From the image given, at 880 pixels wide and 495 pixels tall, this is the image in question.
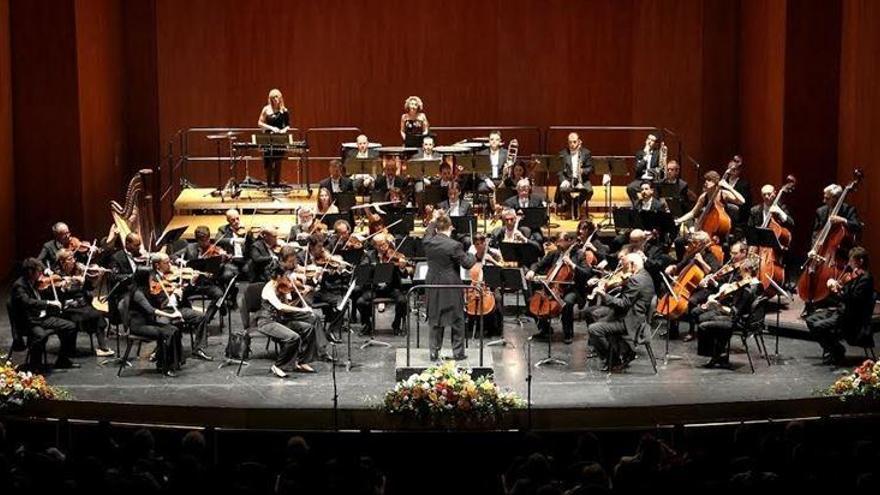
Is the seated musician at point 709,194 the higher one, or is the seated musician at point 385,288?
the seated musician at point 709,194

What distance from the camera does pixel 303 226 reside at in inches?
674

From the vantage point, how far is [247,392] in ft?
47.8

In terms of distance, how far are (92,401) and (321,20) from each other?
10588mm

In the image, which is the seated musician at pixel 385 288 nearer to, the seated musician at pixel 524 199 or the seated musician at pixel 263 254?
the seated musician at pixel 263 254

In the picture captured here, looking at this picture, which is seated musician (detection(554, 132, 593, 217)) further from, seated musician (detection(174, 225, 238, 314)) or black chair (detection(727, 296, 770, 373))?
seated musician (detection(174, 225, 238, 314))

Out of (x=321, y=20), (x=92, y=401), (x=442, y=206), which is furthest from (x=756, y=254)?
(x=321, y=20)

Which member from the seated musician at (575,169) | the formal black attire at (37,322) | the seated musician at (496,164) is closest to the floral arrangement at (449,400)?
the formal black attire at (37,322)

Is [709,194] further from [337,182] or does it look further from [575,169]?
[337,182]

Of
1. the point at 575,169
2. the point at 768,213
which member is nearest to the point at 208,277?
the point at 575,169

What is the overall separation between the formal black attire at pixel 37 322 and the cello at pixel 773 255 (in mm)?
6866

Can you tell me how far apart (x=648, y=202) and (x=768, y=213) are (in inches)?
53.2

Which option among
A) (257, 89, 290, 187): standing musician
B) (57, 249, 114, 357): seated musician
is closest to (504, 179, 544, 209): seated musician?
(257, 89, 290, 187): standing musician

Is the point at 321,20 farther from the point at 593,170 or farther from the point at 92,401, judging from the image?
the point at 92,401

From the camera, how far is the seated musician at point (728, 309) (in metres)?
15.3
